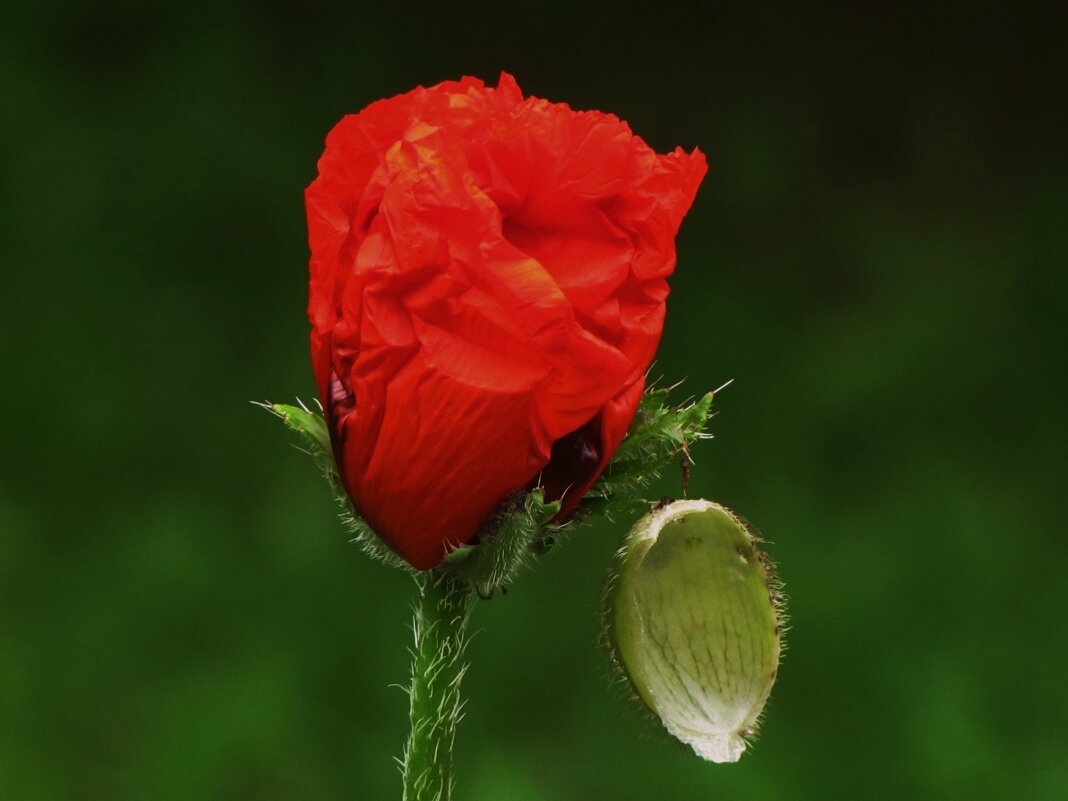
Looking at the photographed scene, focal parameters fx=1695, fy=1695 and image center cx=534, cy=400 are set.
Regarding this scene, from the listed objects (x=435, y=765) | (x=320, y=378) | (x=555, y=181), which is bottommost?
(x=435, y=765)

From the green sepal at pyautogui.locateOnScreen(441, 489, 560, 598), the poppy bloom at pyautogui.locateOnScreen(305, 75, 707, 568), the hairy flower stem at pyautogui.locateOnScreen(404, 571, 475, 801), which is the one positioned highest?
the poppy bloom at pyautogui.locateOnScreen(305, 75, 707, 568)

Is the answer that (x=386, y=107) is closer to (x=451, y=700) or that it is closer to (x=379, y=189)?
(x=379, y=189)

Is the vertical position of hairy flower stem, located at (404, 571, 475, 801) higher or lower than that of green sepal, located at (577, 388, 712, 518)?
lower

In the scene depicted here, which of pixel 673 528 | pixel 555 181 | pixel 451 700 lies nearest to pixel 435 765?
pixel 451 700

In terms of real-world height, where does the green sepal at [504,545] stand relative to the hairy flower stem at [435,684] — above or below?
above

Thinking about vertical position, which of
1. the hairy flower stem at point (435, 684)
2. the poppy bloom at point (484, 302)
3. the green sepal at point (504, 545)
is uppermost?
the poppy bloom at point (484, 302)
